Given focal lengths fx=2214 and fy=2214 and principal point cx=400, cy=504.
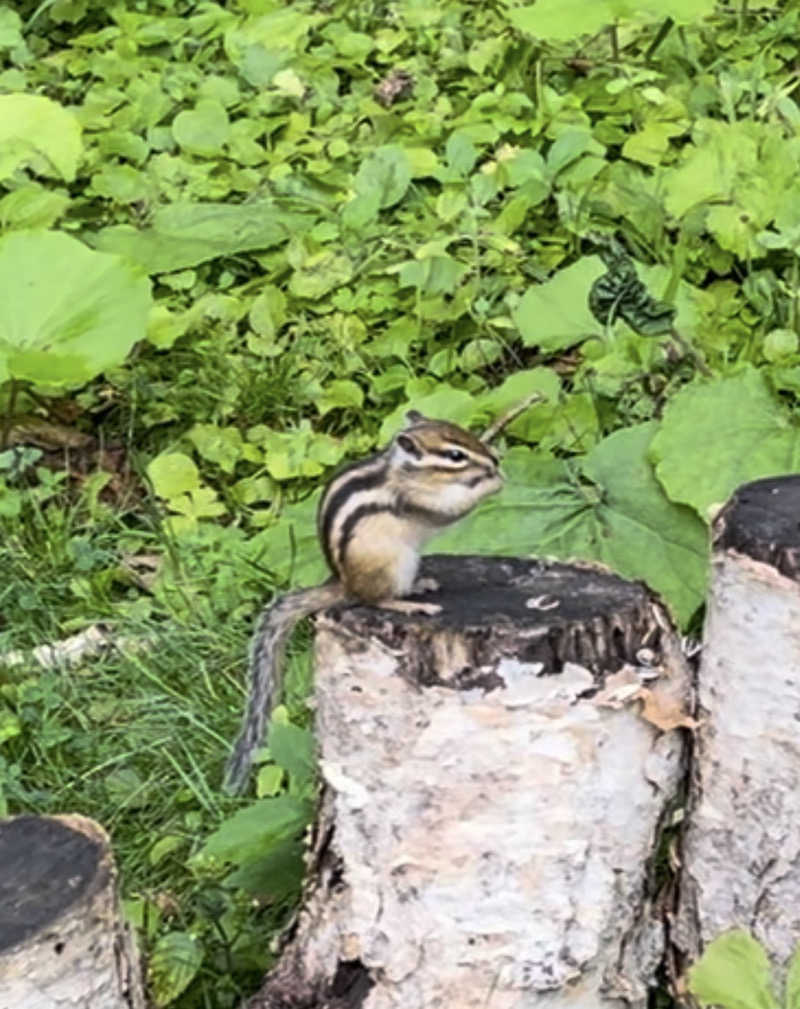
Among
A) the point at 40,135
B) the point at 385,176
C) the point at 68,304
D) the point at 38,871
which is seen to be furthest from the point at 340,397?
the point at 38,871

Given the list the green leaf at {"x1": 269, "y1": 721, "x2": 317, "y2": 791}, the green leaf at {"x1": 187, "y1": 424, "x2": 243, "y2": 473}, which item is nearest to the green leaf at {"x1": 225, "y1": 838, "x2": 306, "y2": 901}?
the green leaf at {"x1": 269, "y1": 721, "x2": 317, "y2": 791}

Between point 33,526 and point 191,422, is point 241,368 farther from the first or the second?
point 33,526

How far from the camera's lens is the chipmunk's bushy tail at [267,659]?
3.41 m

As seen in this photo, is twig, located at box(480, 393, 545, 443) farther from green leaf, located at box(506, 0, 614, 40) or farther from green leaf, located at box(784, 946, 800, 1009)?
green leaf, located at box(784, 946, 800, 1009)

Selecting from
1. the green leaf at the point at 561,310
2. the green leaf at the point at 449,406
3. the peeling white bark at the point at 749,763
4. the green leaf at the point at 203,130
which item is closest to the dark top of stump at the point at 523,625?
the peeling white bark at the point at 749,763

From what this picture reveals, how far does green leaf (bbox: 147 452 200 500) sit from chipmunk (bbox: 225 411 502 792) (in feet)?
6.13

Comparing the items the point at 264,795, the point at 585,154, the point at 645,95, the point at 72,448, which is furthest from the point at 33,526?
the point at 645,95

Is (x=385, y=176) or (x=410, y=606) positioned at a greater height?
(x=410, y=606)

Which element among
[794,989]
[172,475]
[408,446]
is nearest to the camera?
[794,989]

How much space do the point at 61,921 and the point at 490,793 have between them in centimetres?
64

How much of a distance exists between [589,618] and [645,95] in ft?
11.6

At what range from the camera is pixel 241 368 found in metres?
5.59

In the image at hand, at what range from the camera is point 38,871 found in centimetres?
296

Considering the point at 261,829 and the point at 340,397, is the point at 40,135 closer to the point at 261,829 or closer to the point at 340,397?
the point at 340,397
